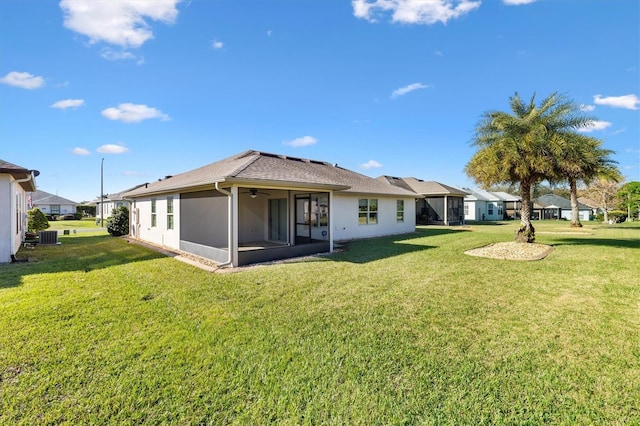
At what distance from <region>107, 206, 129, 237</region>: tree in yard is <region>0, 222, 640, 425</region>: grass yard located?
12.3m

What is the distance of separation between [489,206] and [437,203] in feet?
55.8

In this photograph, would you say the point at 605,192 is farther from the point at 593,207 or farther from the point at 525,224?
the point at 525,224

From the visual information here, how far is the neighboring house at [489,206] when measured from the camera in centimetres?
3709

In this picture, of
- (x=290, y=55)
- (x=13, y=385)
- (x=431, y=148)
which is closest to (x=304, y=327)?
(x=13, y=385)

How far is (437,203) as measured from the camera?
27.2 m

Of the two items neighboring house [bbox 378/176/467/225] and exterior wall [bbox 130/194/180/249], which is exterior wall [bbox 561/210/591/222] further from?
exterior wall [bbox 130/194/180/249]

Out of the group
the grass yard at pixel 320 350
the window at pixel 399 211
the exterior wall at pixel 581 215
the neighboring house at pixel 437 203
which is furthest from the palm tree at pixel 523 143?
the exterior wall at pixel 581 215

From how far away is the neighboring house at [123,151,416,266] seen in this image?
9570 millimetres

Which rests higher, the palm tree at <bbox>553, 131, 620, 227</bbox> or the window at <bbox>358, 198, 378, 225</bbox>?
the palm tree at <bbox>553, 131, 620, 227</bbox>

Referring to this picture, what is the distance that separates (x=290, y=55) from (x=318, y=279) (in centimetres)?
1126

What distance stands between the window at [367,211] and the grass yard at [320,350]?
960 centimetres

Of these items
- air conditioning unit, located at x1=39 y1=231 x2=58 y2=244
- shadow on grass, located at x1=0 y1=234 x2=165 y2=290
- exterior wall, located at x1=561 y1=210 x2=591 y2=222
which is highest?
exterior wall, located at x1=561 y1=210 x2=591 y2=222

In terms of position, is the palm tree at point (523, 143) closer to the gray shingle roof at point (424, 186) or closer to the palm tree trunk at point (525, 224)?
the palm tree trunk at point (525, 224)

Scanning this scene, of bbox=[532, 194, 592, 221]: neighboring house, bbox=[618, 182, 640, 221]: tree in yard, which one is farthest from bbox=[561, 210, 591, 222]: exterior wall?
bbox=[618, 182, 640, 221]: tree in yard
